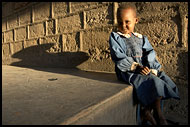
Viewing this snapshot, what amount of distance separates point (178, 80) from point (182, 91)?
0.14m

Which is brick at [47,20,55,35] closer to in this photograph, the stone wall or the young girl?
the stone wall

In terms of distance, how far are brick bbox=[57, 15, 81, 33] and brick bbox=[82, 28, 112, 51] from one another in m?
0.31

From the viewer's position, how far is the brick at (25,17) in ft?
11.6

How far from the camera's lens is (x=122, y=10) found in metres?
1.24

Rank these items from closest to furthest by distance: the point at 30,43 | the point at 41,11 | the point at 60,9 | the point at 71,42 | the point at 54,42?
the point at 71,42, the point at 60,9, the point at 54,42, the point at 41,11, the point at 30,43

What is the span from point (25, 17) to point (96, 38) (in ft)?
8.85

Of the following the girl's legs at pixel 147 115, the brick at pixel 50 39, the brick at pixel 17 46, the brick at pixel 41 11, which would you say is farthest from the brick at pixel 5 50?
the girl's legs at pixel 147 115

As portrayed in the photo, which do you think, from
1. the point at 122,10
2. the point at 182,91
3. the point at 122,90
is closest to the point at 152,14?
the point at 122,10

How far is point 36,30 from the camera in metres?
3.35

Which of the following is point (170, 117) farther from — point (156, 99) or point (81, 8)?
point (81, 8)

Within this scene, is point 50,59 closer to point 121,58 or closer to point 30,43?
point 30,43

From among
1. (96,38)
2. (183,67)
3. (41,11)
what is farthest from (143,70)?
(41,11)

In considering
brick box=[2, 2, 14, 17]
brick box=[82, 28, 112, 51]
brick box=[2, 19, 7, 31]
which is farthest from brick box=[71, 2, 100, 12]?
brick box=[2, 19, 7, 31]

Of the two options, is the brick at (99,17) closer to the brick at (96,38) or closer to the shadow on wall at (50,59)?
the brick at (96,38)
